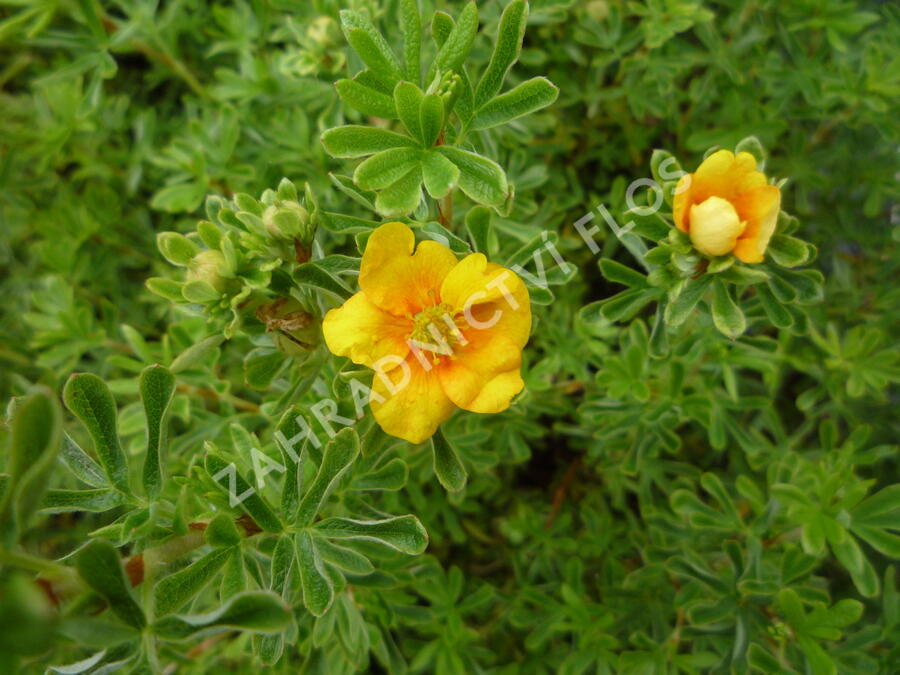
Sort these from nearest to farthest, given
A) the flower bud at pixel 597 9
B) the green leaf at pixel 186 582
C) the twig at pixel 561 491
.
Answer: the green leaf at pixel 186 582, the flower bud at pixel 597 9, the twig at pixel 561 491

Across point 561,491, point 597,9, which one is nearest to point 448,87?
point 597,9

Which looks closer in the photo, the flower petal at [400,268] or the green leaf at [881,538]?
the flower petal at [400,268]

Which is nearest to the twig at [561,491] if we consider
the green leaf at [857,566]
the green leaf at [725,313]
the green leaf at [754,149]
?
the green leaf at [857,566]

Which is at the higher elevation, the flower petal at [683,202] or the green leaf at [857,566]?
the flower petal at [683,202]

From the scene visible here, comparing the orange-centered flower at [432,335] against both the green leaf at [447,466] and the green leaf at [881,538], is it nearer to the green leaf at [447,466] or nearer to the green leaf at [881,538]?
the green leaf at [447,466]

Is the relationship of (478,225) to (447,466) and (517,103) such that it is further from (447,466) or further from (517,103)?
(447,466)

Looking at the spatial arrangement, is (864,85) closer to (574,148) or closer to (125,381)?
(574,148)

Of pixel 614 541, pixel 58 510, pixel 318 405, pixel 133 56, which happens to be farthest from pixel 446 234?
pixel 133 56
